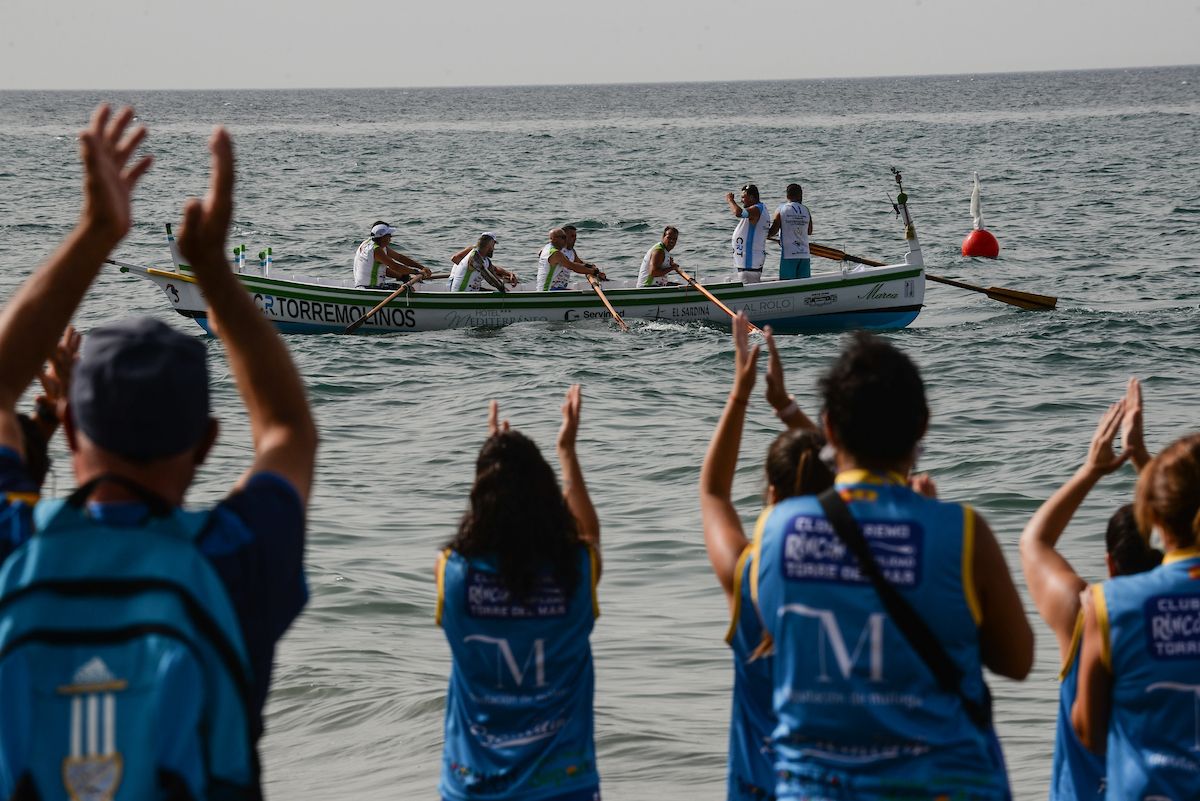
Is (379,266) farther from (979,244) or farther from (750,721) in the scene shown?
(750,721)

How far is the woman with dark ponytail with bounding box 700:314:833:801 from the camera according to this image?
3324 millimetres

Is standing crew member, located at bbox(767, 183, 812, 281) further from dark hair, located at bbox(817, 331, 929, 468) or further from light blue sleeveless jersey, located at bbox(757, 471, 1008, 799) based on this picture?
light blue sleeveless jersey, located at bbox(757, 471, 1008, 799)

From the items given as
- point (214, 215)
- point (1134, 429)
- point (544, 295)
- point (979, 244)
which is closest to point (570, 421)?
point (1134, 429)

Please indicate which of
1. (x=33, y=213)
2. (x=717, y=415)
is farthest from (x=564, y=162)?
(x=717, y=415)

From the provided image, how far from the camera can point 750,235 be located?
1919 centimetres

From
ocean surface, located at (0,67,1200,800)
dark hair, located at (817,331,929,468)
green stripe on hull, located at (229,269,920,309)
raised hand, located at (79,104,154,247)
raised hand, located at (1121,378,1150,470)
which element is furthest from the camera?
green stripe on hull, located at (229,269,920,309)

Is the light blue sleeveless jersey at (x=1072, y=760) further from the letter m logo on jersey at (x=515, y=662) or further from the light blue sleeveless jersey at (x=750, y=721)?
the letter m logo on jersey at (x=515, y=662)

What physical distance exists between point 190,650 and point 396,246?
2980cm

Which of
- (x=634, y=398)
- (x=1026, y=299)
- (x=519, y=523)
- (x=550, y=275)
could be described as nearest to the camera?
(x=519, y=523)

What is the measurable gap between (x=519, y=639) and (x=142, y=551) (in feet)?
5.68

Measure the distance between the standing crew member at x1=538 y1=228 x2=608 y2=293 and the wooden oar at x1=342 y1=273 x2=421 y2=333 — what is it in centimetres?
174

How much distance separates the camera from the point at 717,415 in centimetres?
1452

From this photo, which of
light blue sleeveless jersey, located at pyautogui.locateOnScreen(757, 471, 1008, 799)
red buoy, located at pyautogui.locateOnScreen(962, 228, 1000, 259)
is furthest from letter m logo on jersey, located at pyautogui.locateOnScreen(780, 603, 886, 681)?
red buoy, located at pyautogui.locateOnScreen(962, 228, 1000, 259)

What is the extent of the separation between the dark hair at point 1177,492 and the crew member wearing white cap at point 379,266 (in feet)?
54.7
